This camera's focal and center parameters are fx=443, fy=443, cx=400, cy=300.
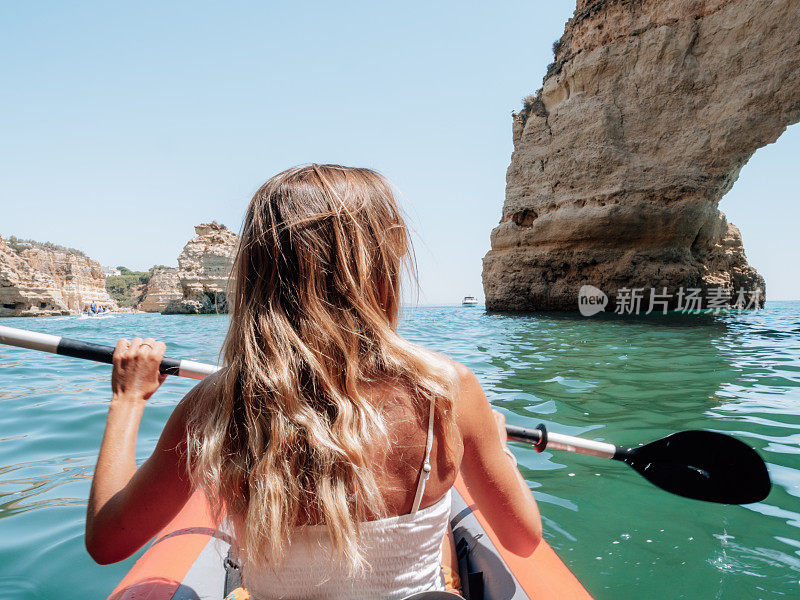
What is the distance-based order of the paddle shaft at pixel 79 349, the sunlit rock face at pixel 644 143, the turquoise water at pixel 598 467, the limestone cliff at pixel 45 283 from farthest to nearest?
the limestone cliff at pixel 45 283 < the sunlit rock face at pixel 644 143 < the turquoise water at pixel 598 467 < the paddle shaft at pixel 79 349

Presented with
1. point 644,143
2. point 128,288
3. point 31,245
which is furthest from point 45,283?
point 128,288

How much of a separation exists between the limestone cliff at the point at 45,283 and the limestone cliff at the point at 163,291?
135 inches

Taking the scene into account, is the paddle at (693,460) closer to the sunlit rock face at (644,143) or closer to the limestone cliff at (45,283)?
the sunlit rock face at (644,143)

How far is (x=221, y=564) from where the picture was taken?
1.43 metres

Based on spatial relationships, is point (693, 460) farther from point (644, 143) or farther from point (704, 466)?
point (644, 143)

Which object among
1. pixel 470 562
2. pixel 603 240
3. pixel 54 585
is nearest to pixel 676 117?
pixel 603 240

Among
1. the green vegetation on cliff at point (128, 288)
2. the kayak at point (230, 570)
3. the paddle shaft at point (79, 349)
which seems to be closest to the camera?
the kayak at point (230, 570)

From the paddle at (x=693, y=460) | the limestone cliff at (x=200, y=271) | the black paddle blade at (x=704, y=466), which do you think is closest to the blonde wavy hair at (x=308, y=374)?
the paddle at (x=693, y=460)

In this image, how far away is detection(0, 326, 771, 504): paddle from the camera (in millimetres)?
1758

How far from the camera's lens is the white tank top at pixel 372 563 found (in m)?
0.82

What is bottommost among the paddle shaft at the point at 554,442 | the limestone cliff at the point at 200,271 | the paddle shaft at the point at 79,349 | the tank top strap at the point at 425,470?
the paddle shaft at the point at 554,442

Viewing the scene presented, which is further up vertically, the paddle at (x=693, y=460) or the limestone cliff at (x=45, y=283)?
the limestone cliff at (x=45, y=283)

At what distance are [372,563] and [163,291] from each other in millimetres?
39372

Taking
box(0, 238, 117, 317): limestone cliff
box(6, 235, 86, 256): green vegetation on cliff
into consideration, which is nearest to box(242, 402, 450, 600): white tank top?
box(0, 238, 117, 317): limestone cliff
